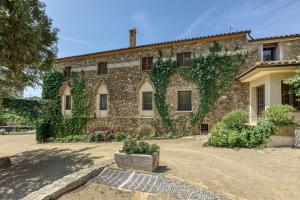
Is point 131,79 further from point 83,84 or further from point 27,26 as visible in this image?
point 27,26

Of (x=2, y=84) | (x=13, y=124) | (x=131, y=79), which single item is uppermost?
(x=131, y=79)

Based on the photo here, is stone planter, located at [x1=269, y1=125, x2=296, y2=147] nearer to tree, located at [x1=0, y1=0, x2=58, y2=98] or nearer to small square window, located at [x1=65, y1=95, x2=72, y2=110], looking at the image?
tree, located at [x1=0, y1=0, x2=58, y2=98]

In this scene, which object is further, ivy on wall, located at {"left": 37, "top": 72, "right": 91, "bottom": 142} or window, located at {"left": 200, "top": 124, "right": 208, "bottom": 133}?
ivy on wall, located at {"left": 37, "top": 72, "right": 91, "bottom": 142}

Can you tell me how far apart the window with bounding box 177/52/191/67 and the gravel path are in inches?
412

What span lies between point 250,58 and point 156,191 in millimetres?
11111

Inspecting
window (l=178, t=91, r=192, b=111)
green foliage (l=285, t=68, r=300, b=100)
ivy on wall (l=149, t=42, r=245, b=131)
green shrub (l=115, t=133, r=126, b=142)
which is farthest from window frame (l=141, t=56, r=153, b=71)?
green foliage (l=285, t=68, r=300, b=100)

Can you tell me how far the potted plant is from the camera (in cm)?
609

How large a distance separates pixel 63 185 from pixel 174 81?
1134cm

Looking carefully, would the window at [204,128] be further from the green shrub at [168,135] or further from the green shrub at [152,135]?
the green shrub at [152,135]

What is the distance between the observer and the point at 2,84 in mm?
10328

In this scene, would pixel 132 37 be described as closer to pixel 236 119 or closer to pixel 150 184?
pixel 236 119

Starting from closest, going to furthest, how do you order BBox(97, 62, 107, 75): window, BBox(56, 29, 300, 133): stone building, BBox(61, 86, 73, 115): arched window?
BBox(56, 29, 300, 133): stone building, BBox(97, 62, 107, 75): window, BBox(61, 86, 73, 115): arched window

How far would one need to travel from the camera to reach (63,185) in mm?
5062

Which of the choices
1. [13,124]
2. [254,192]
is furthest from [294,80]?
[13,124]
